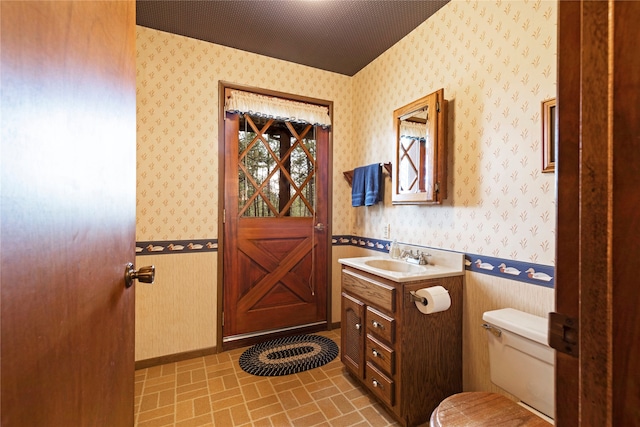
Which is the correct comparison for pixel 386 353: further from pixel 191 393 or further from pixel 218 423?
pixel 191 393

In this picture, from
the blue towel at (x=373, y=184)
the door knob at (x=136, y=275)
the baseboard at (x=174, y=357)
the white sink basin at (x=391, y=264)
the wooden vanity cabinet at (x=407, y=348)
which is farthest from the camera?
the blue towel at (x=373, y=184)

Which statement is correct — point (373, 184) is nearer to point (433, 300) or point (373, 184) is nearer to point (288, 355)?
point (433, 300)

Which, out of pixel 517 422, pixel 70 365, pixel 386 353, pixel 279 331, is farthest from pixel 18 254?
pixel 279 331

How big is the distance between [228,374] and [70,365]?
6.37 feet

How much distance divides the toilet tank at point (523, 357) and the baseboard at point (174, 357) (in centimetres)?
221

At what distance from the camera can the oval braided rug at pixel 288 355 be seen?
2.23 metres

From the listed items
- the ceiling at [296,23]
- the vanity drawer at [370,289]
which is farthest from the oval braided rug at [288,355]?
the ceiling at [296,23]

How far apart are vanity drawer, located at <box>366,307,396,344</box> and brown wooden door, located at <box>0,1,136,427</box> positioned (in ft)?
4.27

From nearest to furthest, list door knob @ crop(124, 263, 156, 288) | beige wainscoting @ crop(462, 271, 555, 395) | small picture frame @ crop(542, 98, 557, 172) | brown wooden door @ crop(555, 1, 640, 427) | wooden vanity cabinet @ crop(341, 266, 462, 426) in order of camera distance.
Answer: brown wooden door @ crop(555, 1, 640, 427) → door knob @ crop(124, 263, 156, 288) → small picture frame @ crop(542, 98, 557, 172) → beige wainscoting @ crop(462, 271, 555, 395) → wooden vanity cabinet @ crop(341, 266, 462, 426)

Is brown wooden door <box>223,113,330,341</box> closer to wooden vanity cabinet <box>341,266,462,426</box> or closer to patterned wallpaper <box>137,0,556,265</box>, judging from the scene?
patterned wallpaper <box>137,0,556,265</box>

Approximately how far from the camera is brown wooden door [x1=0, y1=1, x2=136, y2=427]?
0.37 meters

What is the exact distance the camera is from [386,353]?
1687mm

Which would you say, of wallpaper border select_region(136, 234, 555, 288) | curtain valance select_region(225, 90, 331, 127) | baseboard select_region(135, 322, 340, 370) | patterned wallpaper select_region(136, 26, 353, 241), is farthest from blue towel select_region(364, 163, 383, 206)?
baseboard select_region(135, 322, 340, 370)

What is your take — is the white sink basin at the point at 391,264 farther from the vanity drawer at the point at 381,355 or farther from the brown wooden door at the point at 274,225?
the brown wooden door at the point at 274,225
